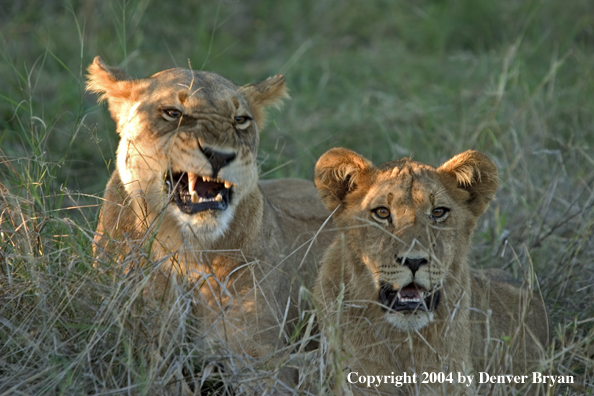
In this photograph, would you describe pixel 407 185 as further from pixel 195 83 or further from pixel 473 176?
pixel 195 83

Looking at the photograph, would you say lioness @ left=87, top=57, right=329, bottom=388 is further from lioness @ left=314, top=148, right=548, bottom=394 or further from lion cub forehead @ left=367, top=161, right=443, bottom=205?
lion cub forehead @ left=367, top=161, right=443, bottom=205

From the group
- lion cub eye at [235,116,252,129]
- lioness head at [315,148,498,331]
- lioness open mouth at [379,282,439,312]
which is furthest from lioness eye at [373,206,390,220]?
lion cub eye at [235,116,252,129]

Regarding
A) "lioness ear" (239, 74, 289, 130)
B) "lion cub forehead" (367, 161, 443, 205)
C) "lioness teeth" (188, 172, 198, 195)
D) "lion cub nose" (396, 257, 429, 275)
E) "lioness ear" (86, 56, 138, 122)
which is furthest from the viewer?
"lioness ear" (239, 74, 289, 130)

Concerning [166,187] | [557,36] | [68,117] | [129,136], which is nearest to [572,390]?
[166,187]

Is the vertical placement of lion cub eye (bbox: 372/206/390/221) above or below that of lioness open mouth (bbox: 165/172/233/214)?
below

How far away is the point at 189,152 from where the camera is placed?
3.41m

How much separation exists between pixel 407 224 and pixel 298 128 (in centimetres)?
383

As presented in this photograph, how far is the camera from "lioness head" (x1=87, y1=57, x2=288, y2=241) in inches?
135

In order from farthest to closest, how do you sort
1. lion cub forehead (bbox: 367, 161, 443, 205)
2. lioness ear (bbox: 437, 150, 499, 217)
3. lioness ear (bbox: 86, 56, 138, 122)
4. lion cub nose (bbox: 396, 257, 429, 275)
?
lioness ear (bbox: 86, 56, 138, 122)
lioness ear (bbox: 437, 150, 499, 217)
lion cub forehead (bbox: 367, 161, 443, 205)
lion cub nose (bbox: 396, 257, 429, 275)

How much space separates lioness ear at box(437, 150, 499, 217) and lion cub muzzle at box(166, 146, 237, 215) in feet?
3.17

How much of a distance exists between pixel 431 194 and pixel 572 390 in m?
1.24

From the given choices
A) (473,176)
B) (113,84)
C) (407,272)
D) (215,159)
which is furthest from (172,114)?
(473,176)

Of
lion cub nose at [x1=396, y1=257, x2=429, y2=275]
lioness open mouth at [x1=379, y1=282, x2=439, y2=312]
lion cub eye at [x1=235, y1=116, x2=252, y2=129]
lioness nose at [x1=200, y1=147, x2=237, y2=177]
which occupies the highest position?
lion cub eye at [x1=235, y1=116, x2=252, y2=129]

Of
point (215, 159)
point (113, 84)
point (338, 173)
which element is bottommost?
point (338, 173)
